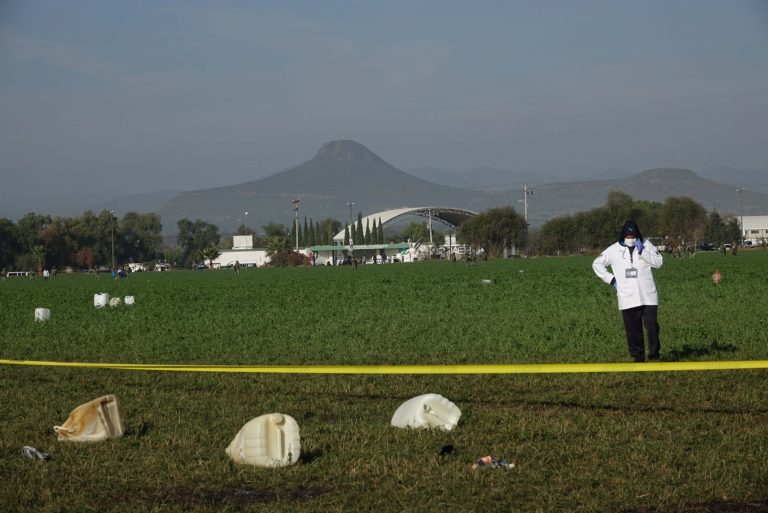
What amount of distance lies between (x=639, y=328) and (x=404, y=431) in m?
5.15

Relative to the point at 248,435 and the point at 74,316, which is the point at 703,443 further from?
the point at 74,316

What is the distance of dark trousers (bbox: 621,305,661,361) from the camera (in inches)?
539

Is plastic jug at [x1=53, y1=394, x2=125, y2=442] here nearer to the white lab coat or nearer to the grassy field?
the grassy field

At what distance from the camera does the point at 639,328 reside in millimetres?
13688

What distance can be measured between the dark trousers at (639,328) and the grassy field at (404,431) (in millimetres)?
847

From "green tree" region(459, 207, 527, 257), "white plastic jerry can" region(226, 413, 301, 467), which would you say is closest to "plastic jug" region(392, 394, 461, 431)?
"white plastic jerry can" region(226, 413, 301, 467)

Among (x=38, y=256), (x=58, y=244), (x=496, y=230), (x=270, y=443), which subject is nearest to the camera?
(x=270, y=443)

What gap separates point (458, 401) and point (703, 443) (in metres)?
2.99

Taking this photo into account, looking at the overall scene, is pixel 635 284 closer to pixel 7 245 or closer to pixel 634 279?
pixel 634 279

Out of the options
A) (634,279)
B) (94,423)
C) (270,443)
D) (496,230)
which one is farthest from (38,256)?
(270,443)

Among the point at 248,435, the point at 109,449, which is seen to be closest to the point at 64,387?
the point at 109,449

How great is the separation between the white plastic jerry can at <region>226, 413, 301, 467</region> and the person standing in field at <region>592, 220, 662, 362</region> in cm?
640

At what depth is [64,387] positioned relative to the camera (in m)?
13.2

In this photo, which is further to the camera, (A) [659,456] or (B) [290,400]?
(B) [290,400]
